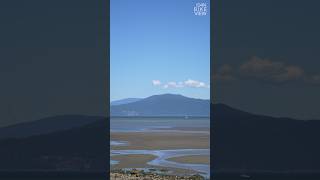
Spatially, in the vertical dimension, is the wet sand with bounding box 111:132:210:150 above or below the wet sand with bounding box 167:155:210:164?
below

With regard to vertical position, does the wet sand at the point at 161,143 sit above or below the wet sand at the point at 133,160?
below

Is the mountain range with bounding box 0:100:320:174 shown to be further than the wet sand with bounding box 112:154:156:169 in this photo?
No

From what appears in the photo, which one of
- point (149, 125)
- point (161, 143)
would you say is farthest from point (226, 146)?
point (149, 125)

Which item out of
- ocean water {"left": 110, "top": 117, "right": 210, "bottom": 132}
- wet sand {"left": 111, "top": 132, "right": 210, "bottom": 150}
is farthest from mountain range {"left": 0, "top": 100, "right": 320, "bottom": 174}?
ocean water {"left": 110, "top": 117, "right": 210, "bottom": 132}

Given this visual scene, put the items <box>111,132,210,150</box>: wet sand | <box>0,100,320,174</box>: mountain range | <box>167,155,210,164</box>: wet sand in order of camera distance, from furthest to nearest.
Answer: <box>111,132,210,150</box>: wet sand → <box>167,155,210,164</box>: wet sand → <box>0,100,320,174</box>: mountain range

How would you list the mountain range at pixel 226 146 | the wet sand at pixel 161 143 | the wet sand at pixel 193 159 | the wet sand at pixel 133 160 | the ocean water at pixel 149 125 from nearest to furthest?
the mountain range at pixel 226 146 < the wet sand at pixel 133 160 < the wet sand at pixel 193 159 < the wet sand at pixel 161 143 < the ocean water at pixel 149 125

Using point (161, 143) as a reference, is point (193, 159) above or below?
above

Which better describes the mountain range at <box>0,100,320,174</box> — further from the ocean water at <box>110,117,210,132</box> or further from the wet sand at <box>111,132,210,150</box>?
the ocean water at <box>110,117,210,132</box>

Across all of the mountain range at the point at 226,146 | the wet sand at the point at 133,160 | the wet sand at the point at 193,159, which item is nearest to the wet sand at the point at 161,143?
the wet sand at the point at 133,160

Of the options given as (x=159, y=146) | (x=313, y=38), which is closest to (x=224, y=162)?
(x=313, y=38)

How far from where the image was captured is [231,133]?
13156 mm

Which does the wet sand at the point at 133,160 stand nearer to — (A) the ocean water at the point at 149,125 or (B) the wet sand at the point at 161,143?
(B) the wet sand at the point at 161,143

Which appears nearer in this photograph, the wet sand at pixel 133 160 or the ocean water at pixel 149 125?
the wet sand at pixel 133 160

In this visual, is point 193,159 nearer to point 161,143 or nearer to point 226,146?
point 226,146
